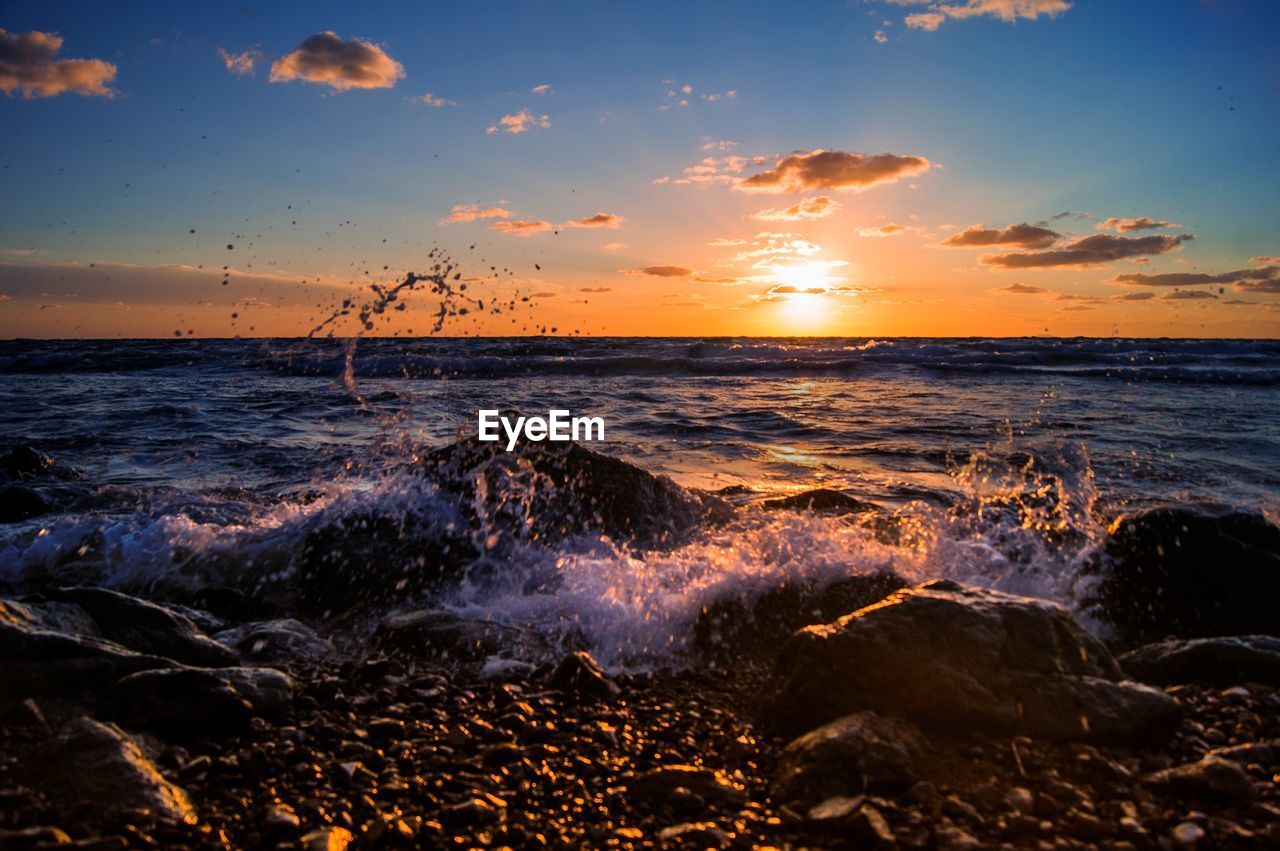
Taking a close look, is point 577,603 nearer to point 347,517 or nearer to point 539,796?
point 539,796

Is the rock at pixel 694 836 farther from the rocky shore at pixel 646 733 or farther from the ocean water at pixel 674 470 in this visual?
the ocean water at pixel 674 470

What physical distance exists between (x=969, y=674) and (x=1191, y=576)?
258 cm

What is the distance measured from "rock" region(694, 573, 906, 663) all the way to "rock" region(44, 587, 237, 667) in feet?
8.34

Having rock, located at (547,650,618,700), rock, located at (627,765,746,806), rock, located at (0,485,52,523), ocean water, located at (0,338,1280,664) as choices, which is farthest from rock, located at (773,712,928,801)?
rock, located at (0,485,52,523)

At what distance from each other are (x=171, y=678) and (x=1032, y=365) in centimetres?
3472

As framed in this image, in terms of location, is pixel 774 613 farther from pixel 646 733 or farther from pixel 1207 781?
pixel 1207 781

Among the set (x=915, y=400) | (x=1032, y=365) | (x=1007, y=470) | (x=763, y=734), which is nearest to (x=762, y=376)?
(x=915, y=400)

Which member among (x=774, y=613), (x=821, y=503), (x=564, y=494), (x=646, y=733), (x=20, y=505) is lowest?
(x=646, y=733)

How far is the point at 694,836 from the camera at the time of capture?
2.27 meters

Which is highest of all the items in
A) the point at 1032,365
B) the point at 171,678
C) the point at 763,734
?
the point at 1032,365

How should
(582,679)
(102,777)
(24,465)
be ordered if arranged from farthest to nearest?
(24,465)
(582,679)
(102,777)

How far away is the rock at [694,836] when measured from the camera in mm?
2241

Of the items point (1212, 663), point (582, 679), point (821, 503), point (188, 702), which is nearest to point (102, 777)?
point (188, 702)

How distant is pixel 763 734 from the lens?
9.79 ft
